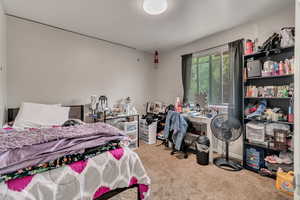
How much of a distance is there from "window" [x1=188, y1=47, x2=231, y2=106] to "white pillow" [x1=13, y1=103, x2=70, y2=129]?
265cm

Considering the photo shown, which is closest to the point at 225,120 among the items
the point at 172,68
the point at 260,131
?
the point at 260,131

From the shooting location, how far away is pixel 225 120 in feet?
7.23

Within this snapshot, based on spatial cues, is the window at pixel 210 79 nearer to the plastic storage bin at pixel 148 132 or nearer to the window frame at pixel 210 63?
the window frame at pixel 210 63

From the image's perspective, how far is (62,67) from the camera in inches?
106

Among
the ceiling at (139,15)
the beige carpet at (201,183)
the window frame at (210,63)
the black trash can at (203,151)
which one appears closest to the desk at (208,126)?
the black trash can at (203,151)

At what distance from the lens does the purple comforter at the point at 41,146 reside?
2.79 feet

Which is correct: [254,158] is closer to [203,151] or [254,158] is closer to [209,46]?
[203,151]

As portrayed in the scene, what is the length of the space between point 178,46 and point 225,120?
7.34ft

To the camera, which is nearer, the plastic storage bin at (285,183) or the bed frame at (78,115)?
the bed frame at (78,115)

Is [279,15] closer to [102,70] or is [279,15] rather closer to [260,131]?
[260,131]

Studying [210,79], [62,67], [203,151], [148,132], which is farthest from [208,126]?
[62,67]

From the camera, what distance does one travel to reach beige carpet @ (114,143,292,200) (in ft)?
5.19

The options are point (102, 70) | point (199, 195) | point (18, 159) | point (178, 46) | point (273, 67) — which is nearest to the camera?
point (18, 159)

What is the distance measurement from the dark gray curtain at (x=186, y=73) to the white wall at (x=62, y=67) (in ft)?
4.34
